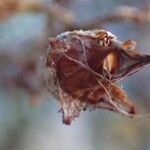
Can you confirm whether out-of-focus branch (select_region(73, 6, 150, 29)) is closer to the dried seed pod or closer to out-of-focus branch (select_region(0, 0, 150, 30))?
out-of-focus branch (select_region(0, 0, 150, 30))

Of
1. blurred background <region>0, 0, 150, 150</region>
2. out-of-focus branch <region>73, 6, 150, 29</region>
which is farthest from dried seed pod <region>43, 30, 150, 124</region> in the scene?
out-of-focus branch <region>73, 6, 150, 29</region>

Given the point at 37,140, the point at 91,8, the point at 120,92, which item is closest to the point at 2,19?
the point at 91,8

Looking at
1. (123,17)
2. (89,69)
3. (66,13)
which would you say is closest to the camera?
(89,69)

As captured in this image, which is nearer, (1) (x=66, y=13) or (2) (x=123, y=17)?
(2) (x=123, y=17)

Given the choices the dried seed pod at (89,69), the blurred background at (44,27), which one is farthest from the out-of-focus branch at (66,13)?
the dried seed pod at (89,69)

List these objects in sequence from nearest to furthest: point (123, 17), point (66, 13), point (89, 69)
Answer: point (89, 69)
point (123, 17)
point (66, 13)

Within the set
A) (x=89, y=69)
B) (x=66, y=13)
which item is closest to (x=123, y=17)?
(x=66, y=13)

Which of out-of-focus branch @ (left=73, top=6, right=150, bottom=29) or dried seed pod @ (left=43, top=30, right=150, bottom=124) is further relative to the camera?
out-of-focus branch @ (left=73, top=6, right=150, bottom=29)

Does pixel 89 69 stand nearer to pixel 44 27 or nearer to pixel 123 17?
pixel 123 17
